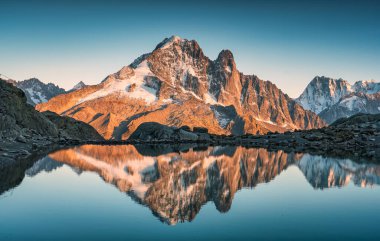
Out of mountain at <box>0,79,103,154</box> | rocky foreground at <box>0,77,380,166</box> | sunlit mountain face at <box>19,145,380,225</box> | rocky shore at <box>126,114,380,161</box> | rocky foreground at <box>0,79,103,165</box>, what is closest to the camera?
sunlit mountain face at <box>19,145,380,225</box>

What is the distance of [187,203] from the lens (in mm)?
31891

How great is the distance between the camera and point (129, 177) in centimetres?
4638

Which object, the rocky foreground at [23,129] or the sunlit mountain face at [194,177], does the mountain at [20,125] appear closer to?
the rocky foreground at [23,129]

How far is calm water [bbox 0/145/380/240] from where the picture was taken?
2390cm

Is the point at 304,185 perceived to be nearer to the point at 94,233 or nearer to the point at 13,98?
the point at 94,233

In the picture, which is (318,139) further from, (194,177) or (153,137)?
(194,177)

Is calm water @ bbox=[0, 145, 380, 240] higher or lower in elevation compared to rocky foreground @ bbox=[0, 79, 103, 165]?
lower

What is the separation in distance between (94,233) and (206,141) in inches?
4344

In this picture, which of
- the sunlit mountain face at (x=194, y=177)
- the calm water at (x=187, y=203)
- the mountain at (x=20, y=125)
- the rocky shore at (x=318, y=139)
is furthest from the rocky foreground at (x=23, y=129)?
the rocky shore at (x=318, y=139)

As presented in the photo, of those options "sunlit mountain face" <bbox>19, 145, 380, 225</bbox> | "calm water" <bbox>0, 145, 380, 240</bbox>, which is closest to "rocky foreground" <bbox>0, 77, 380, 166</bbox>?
"sunlit mountain face" <bbox>19, 145, 380, 225</bbox>

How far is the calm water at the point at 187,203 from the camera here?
2390cm

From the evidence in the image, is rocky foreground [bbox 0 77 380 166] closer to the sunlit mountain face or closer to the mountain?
the mountain

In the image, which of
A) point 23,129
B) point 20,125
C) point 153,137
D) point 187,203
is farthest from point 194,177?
point 153,137

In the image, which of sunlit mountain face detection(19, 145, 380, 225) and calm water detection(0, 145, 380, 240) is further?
sunlit mountain face detection(19, 145, 380, 225)
